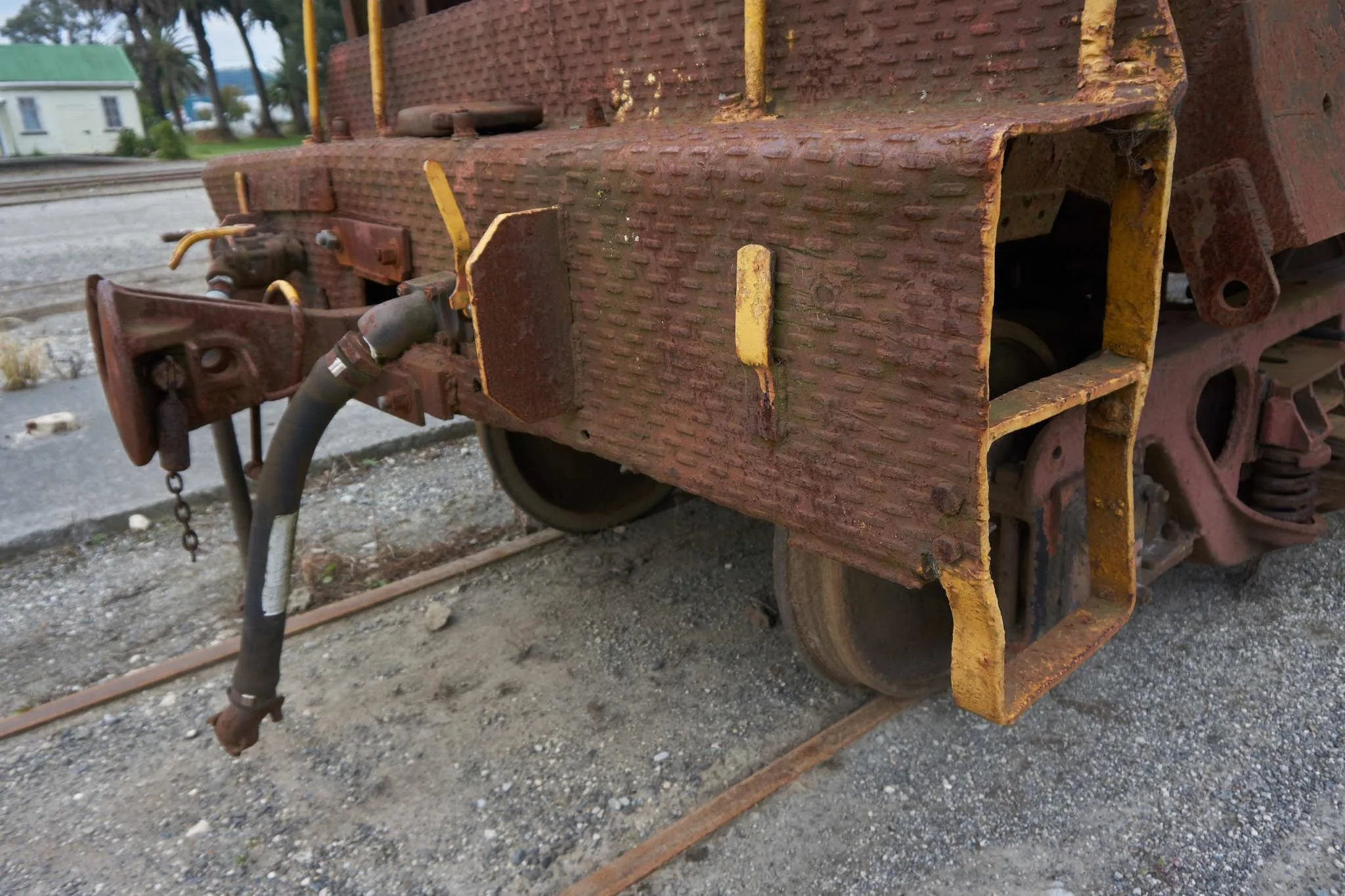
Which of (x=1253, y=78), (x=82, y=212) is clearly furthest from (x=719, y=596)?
(x=82, y=212)

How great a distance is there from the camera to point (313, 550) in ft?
11.3

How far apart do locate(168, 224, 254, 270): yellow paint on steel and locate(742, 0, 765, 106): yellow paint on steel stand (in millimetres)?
1528

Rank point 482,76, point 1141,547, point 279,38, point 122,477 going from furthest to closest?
point 279,38 → point 122,477 → point 482,76 → point 1141,547

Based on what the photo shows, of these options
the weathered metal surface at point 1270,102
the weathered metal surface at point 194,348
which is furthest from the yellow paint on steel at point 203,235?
the weathered metal surface at point 1270,102

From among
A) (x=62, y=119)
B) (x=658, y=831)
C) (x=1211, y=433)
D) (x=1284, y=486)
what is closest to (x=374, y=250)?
(x=658, y=831)

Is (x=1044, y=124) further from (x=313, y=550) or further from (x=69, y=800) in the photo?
(x=313, y=550)

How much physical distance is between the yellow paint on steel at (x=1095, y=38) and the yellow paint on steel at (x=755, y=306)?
19.5 inches

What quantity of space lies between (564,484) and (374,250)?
4.45 ft

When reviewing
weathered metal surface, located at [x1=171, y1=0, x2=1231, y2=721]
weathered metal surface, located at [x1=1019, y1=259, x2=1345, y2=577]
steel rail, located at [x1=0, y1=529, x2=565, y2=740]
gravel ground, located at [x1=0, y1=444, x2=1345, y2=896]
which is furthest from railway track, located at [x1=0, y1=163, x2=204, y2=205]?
weathered metal surface, located at [x1=1019, y1=259, x2=1345, y2=577]

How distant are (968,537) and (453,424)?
12.0 ft

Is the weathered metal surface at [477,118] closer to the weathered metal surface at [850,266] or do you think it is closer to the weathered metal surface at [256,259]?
the weathered metal surface at [850,266]

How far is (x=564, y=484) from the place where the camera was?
3.48m

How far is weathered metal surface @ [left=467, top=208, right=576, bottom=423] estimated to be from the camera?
167cm

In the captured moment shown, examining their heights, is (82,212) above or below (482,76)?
below
